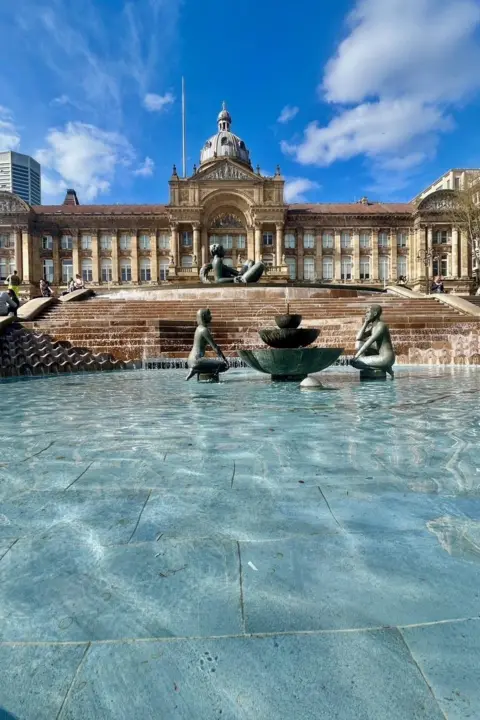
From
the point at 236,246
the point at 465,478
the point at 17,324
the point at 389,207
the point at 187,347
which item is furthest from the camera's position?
the point at 389,207

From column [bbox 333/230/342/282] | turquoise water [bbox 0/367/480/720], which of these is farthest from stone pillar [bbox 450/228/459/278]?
turquoise water [bbox 0/367/480/720]

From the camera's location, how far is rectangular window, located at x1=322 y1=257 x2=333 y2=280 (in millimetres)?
56500

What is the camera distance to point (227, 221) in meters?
54.2

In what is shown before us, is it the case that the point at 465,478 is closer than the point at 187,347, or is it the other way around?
the point at 465,478

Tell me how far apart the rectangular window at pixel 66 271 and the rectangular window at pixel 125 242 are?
6.74m

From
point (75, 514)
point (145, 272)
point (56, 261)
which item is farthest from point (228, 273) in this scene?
point (56, 261)

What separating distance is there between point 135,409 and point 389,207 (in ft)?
200

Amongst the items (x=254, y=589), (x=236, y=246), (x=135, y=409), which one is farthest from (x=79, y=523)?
(x=236, y=246)

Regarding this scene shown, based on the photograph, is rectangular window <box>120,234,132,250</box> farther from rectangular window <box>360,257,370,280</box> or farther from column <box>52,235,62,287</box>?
rectangular window <box>360,257,370,280</box>

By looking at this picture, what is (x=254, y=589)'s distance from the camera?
1498mm

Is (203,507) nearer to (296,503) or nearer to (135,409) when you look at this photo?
(296,503)

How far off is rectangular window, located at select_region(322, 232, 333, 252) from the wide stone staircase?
42.2 metres

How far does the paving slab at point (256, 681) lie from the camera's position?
3.39 ft

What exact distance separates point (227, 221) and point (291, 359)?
163 feet
